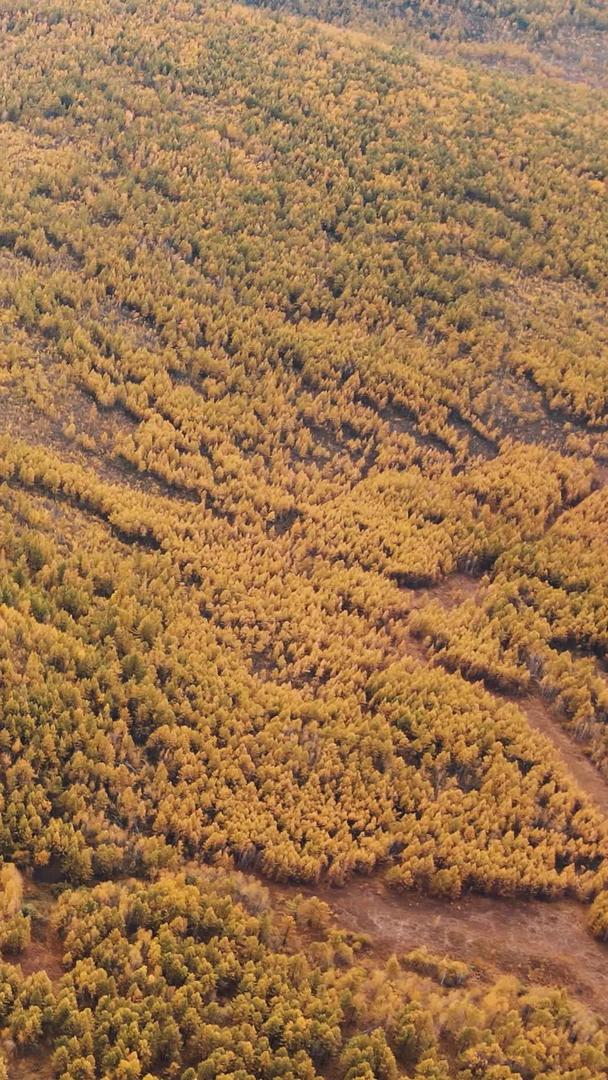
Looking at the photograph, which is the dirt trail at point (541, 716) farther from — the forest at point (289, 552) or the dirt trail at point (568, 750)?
the forest at point (289, 552)

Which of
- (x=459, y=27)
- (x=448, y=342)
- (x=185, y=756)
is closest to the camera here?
(x=185, y=756)

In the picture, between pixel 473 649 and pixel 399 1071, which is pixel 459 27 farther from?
pixel 399 1071

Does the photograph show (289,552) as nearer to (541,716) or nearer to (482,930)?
(541,716)

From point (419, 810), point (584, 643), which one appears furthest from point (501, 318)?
point (419, 810)

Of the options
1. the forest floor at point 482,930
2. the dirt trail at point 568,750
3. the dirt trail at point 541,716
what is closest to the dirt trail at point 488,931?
the forest floor at point 482,930

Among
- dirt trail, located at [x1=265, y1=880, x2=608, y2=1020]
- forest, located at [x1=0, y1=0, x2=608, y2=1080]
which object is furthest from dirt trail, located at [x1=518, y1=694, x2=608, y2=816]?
dirt trail, located at [x1=265, y1=880, x2=608, y2=1020]

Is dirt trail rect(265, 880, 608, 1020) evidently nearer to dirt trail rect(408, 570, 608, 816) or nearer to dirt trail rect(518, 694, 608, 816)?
dirt trail rect(518, 694, 608, 816)

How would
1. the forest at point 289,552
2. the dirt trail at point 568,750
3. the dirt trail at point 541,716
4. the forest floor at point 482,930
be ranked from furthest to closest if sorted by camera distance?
the dirt trail at point 541,716
the dirt trail at point 568,750
the forest floor at point 482,930
the forest at point 289,552

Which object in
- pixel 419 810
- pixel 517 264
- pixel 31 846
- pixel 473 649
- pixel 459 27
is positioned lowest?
pixel 31 846
